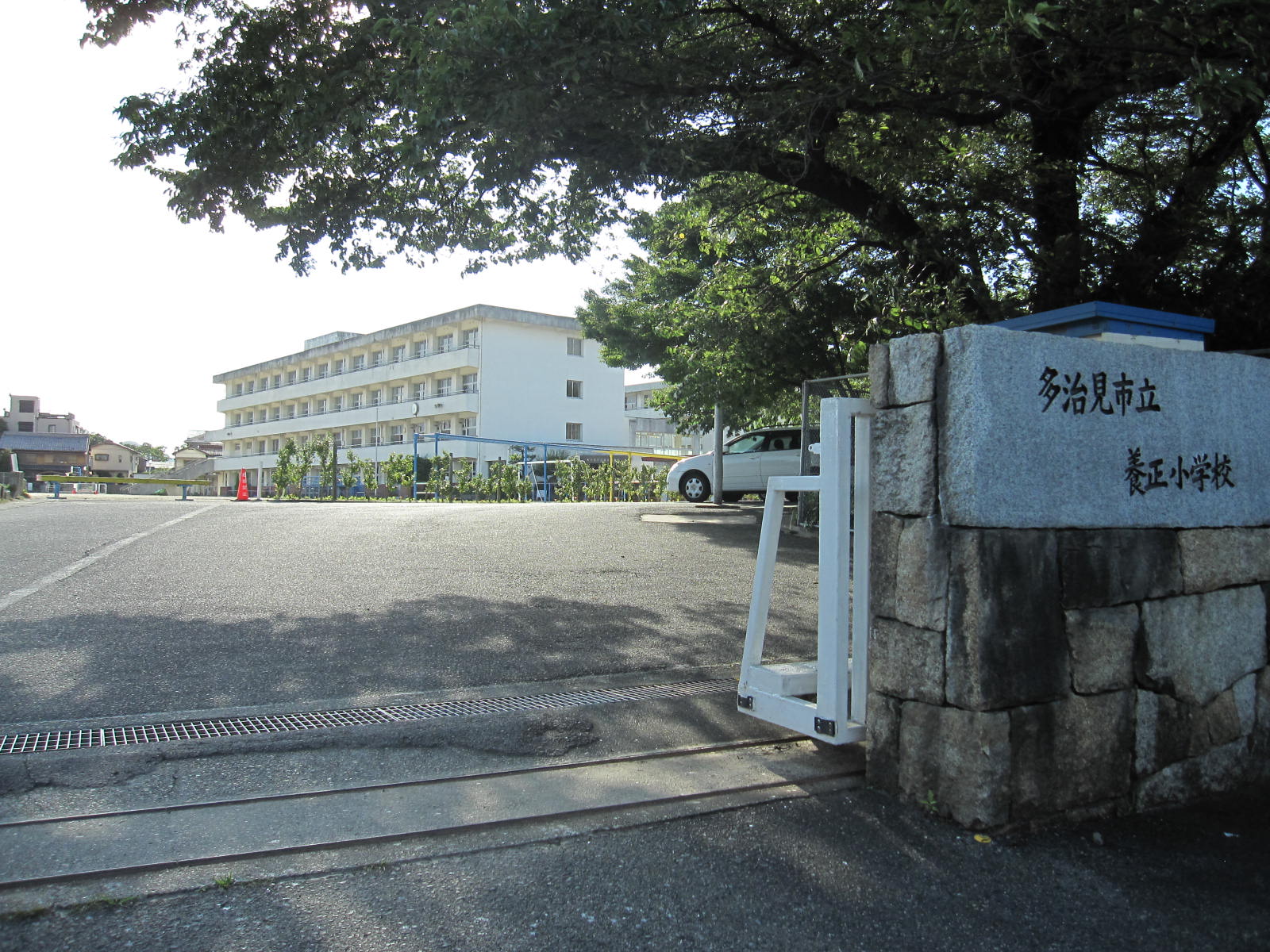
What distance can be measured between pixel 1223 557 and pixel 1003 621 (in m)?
1.51

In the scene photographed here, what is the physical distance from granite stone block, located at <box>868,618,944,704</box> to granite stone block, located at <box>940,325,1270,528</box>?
480 millimetres

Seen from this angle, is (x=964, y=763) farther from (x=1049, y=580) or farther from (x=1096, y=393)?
(x=1096, y=393)

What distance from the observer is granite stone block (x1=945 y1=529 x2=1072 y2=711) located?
3297 millimetres

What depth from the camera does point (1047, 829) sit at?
3.44 meters

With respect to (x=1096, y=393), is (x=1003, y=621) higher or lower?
lower

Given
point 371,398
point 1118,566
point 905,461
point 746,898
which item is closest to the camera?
point 746,898

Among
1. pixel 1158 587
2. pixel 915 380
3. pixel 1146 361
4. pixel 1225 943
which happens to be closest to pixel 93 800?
pixel 915 380

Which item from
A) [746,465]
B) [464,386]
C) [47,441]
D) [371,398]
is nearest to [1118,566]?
[746,465]

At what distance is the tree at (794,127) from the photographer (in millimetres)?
6574

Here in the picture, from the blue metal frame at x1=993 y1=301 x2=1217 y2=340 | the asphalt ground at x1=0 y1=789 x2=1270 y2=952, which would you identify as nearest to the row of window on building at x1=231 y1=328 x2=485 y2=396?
the blue metal frame at x1=993 y1=301 x2=1217 y2=340

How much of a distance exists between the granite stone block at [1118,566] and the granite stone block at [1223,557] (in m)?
0.10

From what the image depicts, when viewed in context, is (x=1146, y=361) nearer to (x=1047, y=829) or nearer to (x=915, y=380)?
(x=915, y=380)

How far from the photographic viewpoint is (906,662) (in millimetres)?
3543

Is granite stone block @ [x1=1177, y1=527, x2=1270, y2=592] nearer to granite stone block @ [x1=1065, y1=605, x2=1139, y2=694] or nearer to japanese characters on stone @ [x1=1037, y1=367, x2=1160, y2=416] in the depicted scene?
granite stone block @ [x1=1065, y1=605, x2=1139, y2=694]
